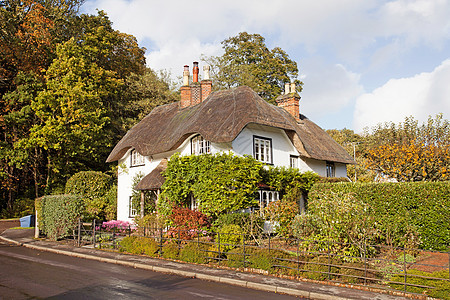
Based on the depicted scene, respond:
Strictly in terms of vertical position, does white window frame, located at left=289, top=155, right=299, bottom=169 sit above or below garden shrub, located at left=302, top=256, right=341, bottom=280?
above

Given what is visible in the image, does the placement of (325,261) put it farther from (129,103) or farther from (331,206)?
(129,103)

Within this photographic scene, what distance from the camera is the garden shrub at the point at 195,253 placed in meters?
12.4

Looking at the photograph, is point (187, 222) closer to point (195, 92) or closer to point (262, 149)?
point (262, 149)

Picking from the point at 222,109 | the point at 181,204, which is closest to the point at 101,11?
the point at 222,109

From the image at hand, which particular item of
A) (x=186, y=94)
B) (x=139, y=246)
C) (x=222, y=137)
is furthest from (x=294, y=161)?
(x=139, y=246)

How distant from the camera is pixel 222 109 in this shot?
780 inches

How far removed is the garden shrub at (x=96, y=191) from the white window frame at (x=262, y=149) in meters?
11.3

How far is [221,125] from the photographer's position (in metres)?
18.3

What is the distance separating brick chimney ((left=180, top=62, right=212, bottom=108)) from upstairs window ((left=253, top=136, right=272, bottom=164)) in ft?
18.4

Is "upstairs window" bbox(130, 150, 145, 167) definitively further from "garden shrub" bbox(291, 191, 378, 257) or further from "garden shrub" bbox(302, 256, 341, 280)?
"garden shrub" bbox(302, 256, 341, 280)

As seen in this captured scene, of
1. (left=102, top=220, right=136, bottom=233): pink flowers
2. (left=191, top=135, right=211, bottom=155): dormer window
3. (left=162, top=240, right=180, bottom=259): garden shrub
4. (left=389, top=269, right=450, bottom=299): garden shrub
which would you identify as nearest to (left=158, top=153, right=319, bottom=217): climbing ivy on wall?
(left=191, top=135, right=211, bottom=155): dormer window

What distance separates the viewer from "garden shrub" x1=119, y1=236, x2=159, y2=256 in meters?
14.1

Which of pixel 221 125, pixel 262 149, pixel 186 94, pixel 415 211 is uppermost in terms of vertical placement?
pixel 186 94

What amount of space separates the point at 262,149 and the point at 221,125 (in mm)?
3054
